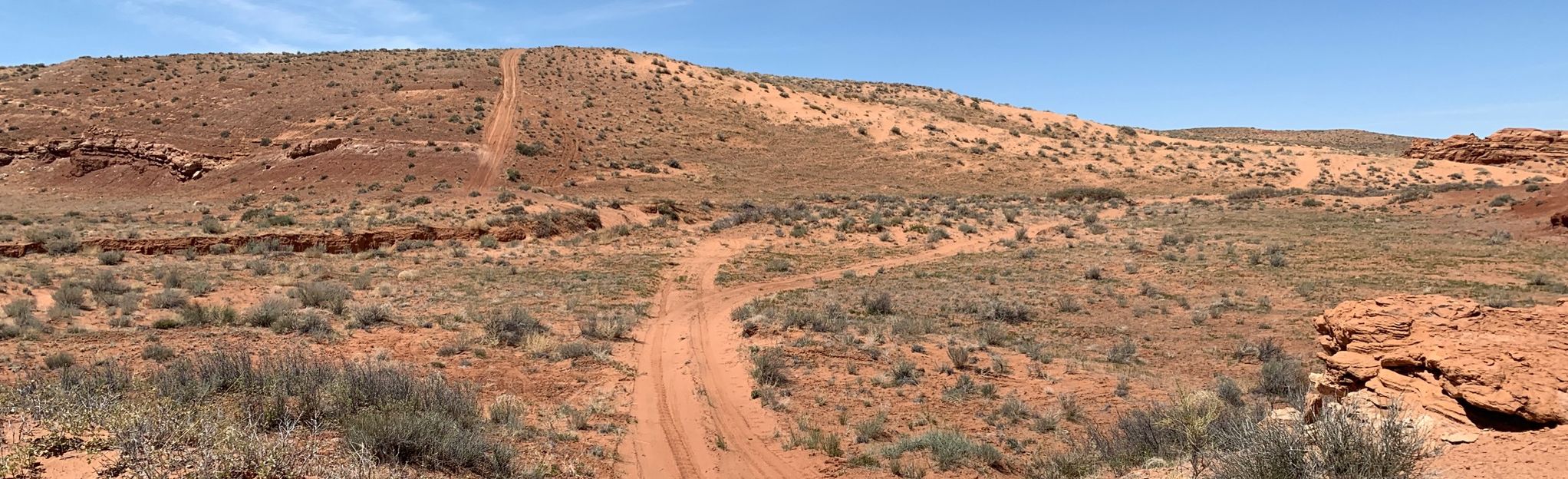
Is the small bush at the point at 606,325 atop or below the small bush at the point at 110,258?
below

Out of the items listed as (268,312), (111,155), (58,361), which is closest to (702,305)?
(268,312)

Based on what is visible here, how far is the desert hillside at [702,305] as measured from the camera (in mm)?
5215

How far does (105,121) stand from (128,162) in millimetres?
5041

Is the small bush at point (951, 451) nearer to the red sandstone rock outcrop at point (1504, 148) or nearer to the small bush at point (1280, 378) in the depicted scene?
the small bush at point (1280, 378)

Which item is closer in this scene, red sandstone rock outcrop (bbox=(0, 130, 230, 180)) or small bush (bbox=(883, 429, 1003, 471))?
small bush (bbox=(883, 429, 1003, 471))

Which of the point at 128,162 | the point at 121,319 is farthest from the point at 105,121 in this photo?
the point at 121,319

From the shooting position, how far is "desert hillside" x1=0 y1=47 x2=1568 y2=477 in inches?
205

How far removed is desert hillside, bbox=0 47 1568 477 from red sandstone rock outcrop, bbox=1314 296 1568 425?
3 centimetres

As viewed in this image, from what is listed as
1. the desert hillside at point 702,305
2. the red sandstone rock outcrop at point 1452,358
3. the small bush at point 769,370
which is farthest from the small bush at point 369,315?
the red sandstone rock outcrop at point 1452,358

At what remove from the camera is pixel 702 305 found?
14695 mm

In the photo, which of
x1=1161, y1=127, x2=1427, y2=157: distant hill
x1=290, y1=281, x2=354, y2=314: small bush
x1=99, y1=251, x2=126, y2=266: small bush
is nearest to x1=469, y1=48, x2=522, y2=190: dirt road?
x1=99, y1=251, x2=126, y2=266: small bush

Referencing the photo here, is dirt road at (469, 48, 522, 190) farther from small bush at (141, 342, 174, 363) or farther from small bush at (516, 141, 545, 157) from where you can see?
small bush at (141, 342, 174, 363)

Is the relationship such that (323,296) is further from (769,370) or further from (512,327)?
(769,370)

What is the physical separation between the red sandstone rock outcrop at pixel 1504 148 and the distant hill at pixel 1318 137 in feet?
44.6
